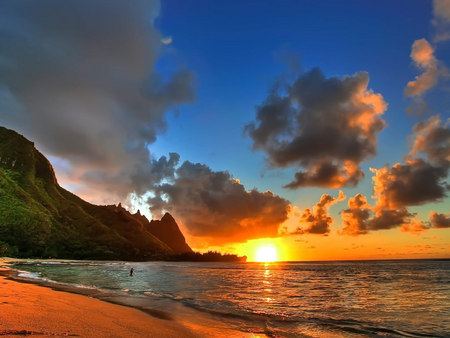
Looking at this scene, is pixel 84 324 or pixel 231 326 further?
pixel 231 326

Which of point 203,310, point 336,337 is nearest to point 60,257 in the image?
point 203,310

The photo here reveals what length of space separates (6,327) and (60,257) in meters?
187

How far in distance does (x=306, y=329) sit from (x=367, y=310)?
11268 millimetres

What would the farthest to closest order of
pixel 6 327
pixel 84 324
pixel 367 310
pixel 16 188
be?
pixel 16 188 → pixel 367 310 → pixel 84 324 → pixel 6 327

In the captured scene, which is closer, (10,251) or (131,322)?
(131,322)

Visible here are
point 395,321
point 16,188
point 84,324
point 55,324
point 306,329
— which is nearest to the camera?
point 55,324

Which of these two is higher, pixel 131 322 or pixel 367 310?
pixel 131 322

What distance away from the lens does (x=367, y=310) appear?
24.7 metres

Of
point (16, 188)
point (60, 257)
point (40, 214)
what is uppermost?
point (16, 188)

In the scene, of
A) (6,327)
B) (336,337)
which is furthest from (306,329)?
(6,327)

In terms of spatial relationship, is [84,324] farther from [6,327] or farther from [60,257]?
[60,257]

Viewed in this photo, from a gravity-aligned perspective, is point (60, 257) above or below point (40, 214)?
below

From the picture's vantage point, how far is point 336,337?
49.8 ft

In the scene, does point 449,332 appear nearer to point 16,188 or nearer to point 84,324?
point 84,324
